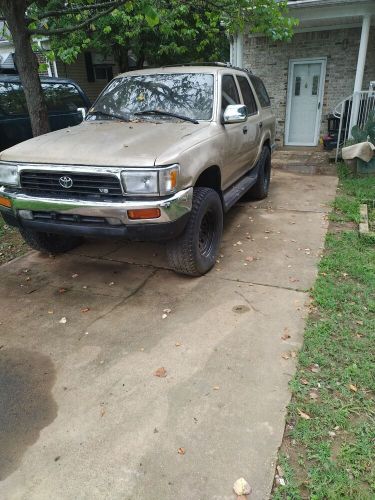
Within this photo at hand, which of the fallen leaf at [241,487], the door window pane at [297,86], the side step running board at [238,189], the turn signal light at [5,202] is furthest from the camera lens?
the door window pane at [297,86]

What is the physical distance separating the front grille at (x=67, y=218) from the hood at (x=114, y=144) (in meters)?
0.45

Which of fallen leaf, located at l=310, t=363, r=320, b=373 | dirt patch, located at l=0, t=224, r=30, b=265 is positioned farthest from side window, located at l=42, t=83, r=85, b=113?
fallen leaf, located at l=310, t=363, r=320, b=373

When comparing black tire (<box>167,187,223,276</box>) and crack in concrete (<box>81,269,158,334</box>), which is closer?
crack in concrete (<box>81,269,158,334</box>)

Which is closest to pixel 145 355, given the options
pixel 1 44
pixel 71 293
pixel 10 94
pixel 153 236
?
pixel 153 236

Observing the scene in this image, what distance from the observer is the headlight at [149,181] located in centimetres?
311

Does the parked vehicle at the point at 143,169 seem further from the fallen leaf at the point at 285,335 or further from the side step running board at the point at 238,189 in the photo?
the fallen leaf at the point at 285,335

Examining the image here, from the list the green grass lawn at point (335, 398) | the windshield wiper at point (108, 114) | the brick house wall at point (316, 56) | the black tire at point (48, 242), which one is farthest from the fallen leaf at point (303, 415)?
the brick house wall at point (316, 56)

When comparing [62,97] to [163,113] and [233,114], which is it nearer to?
[163,113]

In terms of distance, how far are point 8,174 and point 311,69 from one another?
988cm

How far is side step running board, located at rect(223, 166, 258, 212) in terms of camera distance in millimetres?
4633

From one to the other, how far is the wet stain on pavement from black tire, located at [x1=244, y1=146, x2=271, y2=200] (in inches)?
177

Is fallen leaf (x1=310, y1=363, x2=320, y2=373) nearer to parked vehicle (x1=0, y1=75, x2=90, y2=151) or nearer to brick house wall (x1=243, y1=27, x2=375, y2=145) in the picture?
parked vehicle (x1=0, y1=75, x2=90, y2=151)

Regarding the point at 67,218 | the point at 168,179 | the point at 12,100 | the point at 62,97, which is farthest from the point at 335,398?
the point at 62,97

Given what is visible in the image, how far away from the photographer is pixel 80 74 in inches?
601
